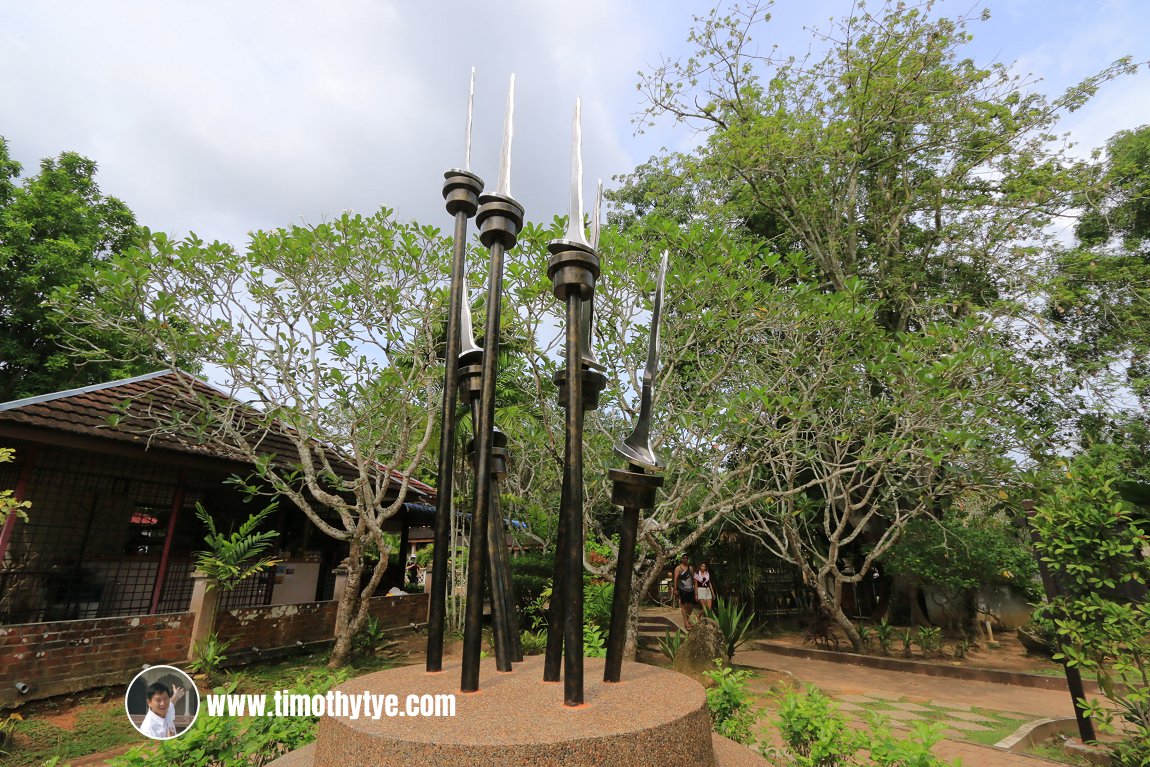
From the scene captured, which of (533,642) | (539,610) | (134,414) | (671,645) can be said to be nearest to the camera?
(134,414)

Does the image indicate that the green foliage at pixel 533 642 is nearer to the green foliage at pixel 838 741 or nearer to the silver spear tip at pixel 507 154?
the green foliage at pixel 838 741

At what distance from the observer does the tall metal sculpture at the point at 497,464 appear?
113 inches

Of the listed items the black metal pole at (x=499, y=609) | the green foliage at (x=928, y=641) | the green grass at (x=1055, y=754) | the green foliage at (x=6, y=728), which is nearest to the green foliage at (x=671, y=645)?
the green grass at (x=1055, y=754)

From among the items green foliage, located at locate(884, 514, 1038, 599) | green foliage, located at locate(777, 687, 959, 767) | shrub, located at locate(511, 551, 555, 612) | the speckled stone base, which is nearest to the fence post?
shrub, located at locate(511, 551, 555, 612)

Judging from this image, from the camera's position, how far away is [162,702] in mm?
3025

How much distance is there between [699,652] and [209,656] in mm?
6332

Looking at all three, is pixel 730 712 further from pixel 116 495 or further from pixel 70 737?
pixel 116 495

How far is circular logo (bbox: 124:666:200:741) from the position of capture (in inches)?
115

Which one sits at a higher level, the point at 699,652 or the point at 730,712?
the point at 730,712

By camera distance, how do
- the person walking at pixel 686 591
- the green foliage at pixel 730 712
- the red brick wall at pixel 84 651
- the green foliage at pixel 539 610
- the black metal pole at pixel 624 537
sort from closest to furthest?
1. the black metal pole at pixel 624 537
2. the green foliage at pixel 730 712
3. the red brick wall at pixel 84 651
4. the green foliage at pixel 539 610
5. the person walking at pixel 686 591

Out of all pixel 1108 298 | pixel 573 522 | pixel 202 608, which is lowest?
pixel 202 608

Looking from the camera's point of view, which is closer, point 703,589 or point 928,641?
point 928,641

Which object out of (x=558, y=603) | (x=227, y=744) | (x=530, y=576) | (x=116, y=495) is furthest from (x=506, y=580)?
(x=116, y=495)

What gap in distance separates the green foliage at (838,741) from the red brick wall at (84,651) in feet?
23.9
